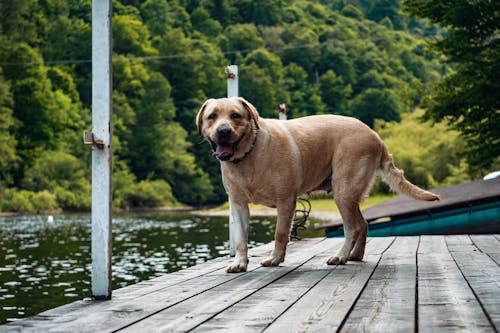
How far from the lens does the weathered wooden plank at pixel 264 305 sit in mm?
3451

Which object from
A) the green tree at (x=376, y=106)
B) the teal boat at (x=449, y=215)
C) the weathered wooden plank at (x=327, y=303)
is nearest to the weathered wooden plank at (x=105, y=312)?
the weathered wooden plank at (x=327, y=303)

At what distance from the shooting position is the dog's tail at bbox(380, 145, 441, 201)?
20.8ft

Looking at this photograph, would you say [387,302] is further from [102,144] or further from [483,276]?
[102,144]

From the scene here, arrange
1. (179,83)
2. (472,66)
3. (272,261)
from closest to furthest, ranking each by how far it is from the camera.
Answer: (272,261), (472,66), (179,83)

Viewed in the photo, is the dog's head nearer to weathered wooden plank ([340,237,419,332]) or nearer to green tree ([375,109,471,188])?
weathered wooden plank ([340,237,419,332])

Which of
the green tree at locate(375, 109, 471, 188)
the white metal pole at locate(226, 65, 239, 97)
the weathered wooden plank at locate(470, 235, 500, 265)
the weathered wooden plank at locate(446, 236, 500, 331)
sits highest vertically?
the white metal pole at locate(226, 65, 239, 97)

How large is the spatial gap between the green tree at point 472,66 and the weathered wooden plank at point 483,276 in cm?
1109

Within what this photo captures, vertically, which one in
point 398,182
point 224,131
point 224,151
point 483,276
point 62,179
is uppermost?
point 224,131

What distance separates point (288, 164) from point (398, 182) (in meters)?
1.02

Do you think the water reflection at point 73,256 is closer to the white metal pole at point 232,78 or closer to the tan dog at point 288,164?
the white metal pole at point 232,78

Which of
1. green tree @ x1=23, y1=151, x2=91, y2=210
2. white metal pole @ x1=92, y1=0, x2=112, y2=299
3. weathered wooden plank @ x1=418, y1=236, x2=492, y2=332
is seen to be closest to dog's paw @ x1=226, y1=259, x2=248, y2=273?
weathered wooden plank @ x1=418, y1=236, x2=492, y2=332

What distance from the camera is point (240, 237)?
19.8 ft

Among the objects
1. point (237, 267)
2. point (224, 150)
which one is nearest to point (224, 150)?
point (224, 150)

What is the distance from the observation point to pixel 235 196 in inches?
239
